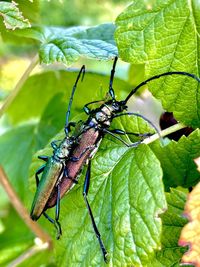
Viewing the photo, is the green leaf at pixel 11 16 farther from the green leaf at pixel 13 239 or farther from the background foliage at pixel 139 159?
the green leaf at pixel 13 239

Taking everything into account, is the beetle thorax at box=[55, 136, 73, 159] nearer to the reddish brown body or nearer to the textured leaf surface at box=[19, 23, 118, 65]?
the reddish brown body

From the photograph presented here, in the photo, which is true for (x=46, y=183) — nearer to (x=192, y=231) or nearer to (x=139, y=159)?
(x=139, y=159)

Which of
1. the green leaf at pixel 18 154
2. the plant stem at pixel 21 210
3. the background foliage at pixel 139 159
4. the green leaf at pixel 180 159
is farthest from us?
the green leaf at pixel 18 154

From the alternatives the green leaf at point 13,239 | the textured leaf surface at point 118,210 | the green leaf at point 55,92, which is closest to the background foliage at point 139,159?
the textured leaf surface at point 118,210

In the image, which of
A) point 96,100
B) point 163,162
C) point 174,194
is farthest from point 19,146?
point 174,194

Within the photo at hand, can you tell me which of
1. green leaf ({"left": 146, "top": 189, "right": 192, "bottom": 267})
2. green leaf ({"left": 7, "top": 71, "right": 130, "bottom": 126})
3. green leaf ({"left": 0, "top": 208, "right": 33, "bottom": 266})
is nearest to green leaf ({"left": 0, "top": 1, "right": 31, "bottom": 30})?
green leaf ({"left": 7, "top": 71, "right": 130, "bottom": 126})

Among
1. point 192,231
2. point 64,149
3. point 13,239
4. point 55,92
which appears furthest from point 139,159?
point 13,239

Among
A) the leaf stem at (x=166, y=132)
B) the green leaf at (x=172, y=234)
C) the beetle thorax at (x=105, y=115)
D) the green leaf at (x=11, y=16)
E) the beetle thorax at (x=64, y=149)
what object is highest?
the green leaf at (x=11, y=16)
